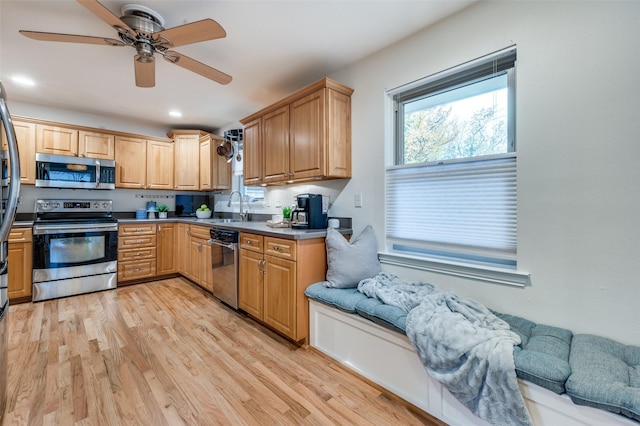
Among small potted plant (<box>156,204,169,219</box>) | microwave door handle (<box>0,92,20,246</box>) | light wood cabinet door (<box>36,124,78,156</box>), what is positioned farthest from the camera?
small potted plant (<box>156,204,169,219</box>)

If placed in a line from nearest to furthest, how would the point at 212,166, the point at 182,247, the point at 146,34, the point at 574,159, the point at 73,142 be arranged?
1. the point at 574,159
2. the point at 146,34
3. the point at 73,142
4. the point at 182,247
5. the point at 212,166

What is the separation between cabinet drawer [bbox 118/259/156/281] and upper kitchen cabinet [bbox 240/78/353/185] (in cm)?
242

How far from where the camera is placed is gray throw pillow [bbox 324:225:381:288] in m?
2.17

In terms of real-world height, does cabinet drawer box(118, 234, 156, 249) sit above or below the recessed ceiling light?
below

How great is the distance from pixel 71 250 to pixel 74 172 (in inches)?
41.6

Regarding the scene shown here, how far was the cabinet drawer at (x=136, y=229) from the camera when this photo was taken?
152 inches

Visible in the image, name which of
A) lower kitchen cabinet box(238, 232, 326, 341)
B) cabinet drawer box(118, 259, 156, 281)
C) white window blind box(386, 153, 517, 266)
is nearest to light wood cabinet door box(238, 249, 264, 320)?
lower kitchen cabinet box(238, 232, 326, 341)

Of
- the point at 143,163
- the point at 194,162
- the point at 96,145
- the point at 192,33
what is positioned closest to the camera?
the point at 192,33

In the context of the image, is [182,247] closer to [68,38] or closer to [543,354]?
[68,38]

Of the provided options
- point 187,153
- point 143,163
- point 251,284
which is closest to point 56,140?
point 143,163

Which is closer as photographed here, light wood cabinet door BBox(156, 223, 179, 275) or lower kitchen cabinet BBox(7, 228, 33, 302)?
lower kitchen cabinet BBox(7, 228, 33, 302)

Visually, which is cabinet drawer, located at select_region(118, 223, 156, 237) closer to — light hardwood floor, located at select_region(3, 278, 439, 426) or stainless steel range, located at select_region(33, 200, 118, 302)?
stainless steel range, located at select_region(33, 200, 118, 302)

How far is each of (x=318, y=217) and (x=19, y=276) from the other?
3.58m

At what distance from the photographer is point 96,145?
154 inches
